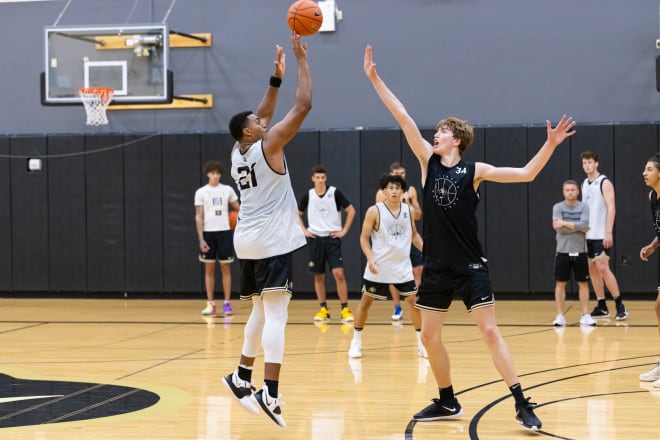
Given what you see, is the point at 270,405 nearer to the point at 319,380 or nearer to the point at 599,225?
the point at 319,380

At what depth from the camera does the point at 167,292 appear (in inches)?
571

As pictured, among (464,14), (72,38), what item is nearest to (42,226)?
(72,38)

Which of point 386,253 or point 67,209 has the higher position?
point 67,209

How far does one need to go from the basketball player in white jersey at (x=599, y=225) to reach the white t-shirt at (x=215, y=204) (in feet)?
14.8

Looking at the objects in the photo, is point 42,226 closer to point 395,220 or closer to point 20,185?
point 20,185

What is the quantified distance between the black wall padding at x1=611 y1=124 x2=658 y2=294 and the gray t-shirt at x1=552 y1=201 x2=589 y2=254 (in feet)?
9.49

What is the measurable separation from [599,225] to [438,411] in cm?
589

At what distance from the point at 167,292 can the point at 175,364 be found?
21.5 ft

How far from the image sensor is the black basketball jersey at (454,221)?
5.53m

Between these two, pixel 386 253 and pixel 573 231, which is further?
pixel 573 231

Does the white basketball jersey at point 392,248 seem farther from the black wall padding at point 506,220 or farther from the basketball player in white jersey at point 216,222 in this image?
the black wall padding at point 506,220

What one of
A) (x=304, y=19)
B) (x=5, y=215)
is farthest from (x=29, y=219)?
(x=304, y=19)

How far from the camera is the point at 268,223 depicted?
562 cm

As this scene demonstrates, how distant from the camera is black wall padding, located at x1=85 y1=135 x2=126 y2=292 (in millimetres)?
14617
